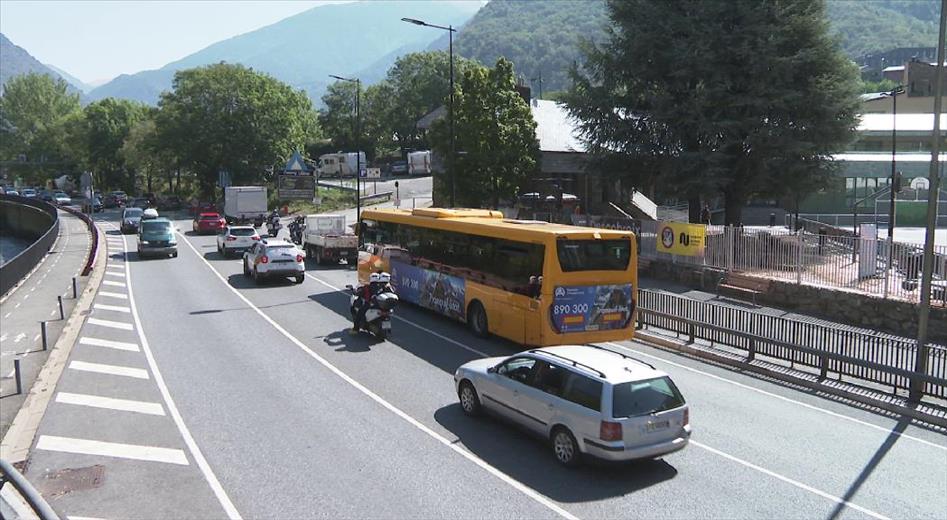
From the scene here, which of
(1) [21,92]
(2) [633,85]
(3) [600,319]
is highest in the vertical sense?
(1) [21,92]

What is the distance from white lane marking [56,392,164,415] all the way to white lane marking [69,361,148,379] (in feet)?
4.82

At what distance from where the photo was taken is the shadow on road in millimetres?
9898

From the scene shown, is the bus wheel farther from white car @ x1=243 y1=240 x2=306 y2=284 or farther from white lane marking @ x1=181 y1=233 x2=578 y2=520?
white car @ x1=243 y1=240 x2=306 y2=284

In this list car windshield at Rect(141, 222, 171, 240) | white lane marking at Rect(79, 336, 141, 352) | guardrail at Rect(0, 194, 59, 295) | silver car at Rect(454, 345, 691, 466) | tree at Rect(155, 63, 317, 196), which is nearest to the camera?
silver car at Rect(454, 345, 691, 466)

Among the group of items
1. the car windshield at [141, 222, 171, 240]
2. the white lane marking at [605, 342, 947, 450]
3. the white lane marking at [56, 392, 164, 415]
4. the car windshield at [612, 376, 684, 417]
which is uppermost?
the car windshield at [141, 222, 171, 240]

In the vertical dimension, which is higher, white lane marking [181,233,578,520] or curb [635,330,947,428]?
white lane marking [181,233,578,520]

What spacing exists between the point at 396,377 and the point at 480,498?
6110mm

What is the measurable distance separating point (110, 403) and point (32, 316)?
41.2 feet

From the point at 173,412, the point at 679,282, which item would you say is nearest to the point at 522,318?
the point at 173,412

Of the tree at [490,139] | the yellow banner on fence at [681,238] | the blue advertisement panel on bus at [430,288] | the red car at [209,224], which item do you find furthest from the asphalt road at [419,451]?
the red car at [209,224]

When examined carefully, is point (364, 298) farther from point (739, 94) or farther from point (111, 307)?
point (739, 94)

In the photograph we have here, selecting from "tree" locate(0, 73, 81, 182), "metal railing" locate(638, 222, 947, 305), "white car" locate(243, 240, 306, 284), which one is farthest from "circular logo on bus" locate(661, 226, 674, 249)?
"tree" locate(0, 73, 81, 182)

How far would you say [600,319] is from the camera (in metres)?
17.3

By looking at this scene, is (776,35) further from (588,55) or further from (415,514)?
(415,514)
